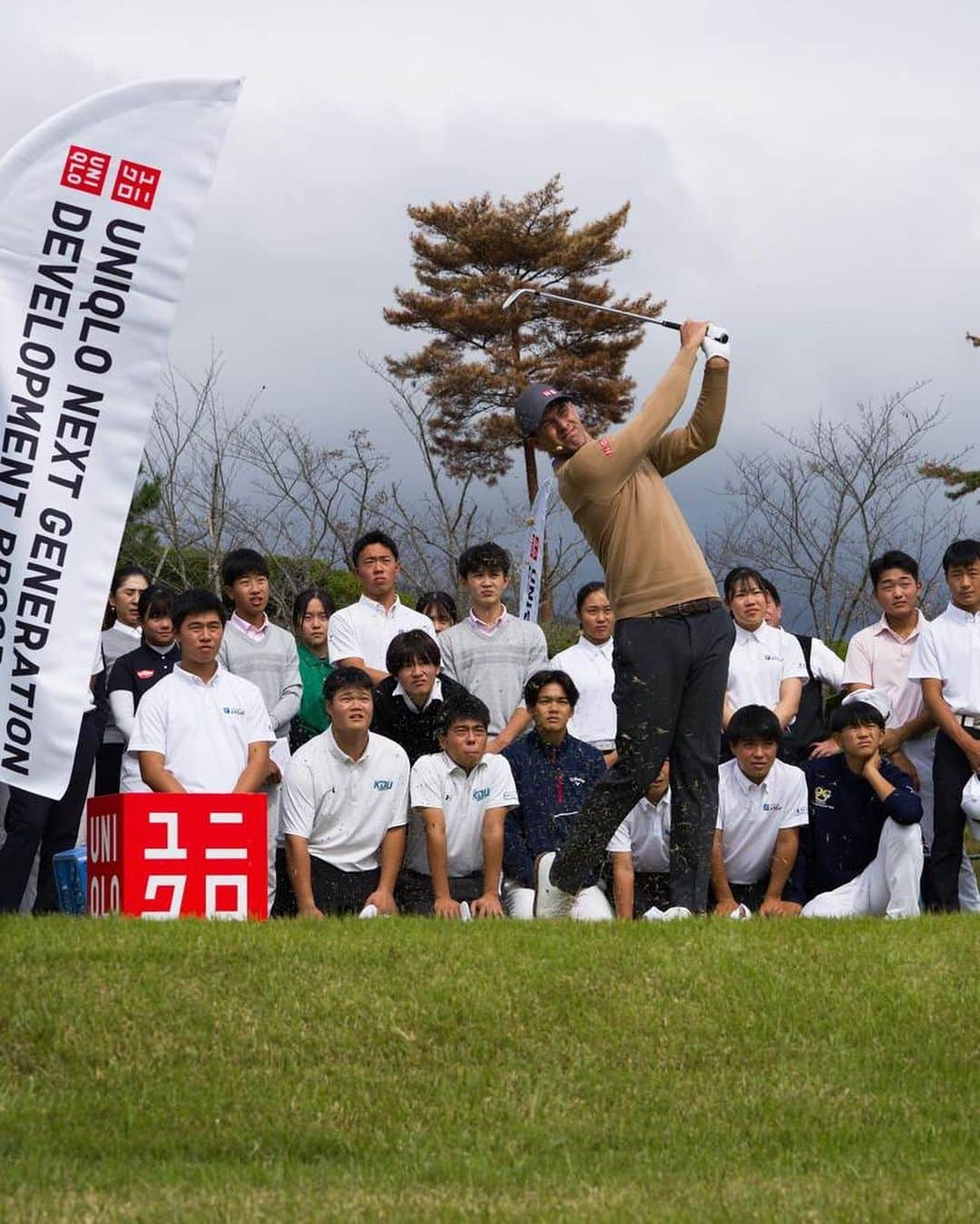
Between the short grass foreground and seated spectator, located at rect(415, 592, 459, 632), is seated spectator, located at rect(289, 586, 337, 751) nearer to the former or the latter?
seated spectator, located at rect(415, 592, 459, 632)

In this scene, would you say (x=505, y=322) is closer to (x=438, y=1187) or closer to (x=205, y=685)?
(x=205, y=685)

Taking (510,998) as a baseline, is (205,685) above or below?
above

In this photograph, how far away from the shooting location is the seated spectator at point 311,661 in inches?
384

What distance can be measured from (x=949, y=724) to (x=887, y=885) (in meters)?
0.98

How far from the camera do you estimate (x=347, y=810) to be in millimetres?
8688

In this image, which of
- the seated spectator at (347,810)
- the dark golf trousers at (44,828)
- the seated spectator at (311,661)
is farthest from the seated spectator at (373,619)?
the dark golf trousers at (44,828)

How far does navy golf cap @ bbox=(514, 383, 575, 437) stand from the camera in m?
7.45

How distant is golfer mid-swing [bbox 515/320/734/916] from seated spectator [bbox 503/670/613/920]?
4.09 ft

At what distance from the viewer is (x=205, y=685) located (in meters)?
8.52

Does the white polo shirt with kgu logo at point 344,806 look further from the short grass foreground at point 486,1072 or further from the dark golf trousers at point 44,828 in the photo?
the short grass foreground at point 486,1072

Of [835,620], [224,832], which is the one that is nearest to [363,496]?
[835,620]

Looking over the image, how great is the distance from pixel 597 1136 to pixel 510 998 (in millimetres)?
970

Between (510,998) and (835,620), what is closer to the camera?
(510,998)

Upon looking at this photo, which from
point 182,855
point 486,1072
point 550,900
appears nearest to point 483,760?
point 550,900
